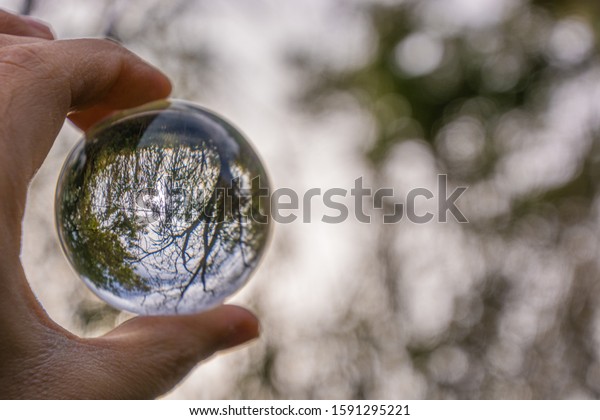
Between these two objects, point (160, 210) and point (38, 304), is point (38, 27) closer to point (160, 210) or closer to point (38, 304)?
point (160, 210)

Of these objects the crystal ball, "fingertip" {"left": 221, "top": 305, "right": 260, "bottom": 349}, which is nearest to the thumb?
"fingertip" {"left": 221, "top": 305, "right": 260, "bottom": 349}

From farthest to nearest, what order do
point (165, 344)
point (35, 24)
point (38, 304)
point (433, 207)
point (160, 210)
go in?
point (433, 207) < point (35, 24) < point (165, 344) < point (160, 210) < point (38, 304)

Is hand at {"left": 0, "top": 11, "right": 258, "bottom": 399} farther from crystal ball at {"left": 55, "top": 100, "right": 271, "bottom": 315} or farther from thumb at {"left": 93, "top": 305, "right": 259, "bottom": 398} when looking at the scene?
crystal ball at {"left": 55, "top": 100, "right": 271, "bottom": 315}

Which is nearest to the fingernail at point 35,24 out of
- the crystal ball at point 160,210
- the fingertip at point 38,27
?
the fingertip at point 38,27

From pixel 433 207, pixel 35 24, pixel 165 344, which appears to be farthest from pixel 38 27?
pixel 433 207

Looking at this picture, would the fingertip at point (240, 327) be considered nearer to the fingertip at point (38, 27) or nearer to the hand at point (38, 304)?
the hand at point (38, 304)

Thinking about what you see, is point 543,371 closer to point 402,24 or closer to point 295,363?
point 295,363
